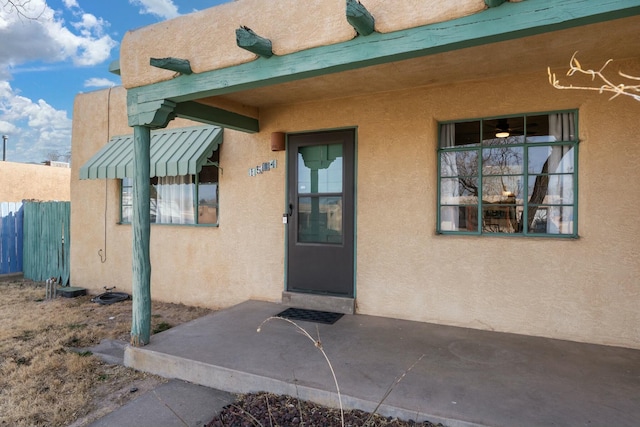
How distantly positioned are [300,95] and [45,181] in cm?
1790

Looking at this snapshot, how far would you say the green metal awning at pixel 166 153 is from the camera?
222 inches

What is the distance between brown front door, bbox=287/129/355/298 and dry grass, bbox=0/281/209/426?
1.99m

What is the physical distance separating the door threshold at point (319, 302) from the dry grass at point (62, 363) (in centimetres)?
159

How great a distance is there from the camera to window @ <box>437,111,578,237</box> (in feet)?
13.4

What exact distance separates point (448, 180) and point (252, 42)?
2773mm

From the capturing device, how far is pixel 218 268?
19.9ft

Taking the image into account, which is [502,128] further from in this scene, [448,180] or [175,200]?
[175,200]

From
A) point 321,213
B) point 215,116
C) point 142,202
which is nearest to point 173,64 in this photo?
point 215,116

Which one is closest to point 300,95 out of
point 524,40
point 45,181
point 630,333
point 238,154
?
point 238,154

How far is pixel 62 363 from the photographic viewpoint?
13.5ft

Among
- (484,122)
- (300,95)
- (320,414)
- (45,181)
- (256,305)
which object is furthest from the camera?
(45,181)

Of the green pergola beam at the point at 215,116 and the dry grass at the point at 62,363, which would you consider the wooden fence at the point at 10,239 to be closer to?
the dry grass at the point at 62,363

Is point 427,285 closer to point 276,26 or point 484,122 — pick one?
point 484,122

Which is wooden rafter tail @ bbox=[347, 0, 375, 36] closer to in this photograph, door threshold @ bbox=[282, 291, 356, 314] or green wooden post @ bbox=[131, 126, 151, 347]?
green wooden post @ bbox=[131, 126, 151, 347]
